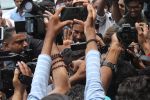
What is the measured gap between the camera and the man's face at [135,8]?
4.76 meters

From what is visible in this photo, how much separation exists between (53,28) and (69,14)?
20cm

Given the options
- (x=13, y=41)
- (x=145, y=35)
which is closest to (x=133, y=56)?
(x=145, y=35)

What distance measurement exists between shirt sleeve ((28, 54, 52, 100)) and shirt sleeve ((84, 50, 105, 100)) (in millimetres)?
289

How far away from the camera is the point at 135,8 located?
479 cm

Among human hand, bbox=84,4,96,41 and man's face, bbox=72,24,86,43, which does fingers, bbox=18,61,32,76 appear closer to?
human hand, bbox=84,4,96,41

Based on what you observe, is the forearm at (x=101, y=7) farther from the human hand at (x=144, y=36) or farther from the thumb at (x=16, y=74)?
the thumb at (x=16, y=74)

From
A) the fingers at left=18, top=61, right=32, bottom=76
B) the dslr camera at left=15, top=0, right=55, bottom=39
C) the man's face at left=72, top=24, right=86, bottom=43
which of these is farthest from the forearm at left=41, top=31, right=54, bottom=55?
the man's face at left=72, top=24, right=86, bottom=43

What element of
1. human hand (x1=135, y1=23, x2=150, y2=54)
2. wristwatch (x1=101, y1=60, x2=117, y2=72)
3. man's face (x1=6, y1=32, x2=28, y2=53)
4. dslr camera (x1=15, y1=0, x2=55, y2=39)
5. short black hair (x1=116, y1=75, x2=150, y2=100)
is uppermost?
dslr camera (x1=15, y1=0, x2=55, y2=39)

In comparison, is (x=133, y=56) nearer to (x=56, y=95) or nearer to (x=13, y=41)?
(x=56, y=95)

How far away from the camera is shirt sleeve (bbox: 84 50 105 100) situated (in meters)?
2.67

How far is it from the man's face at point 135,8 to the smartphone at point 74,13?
1.61 metres

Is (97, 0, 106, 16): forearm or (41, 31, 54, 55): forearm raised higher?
(41, 31, 54, 55): forearm

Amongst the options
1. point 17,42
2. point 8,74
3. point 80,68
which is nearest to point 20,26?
point 8,74

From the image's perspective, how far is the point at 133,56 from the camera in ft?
12.0
